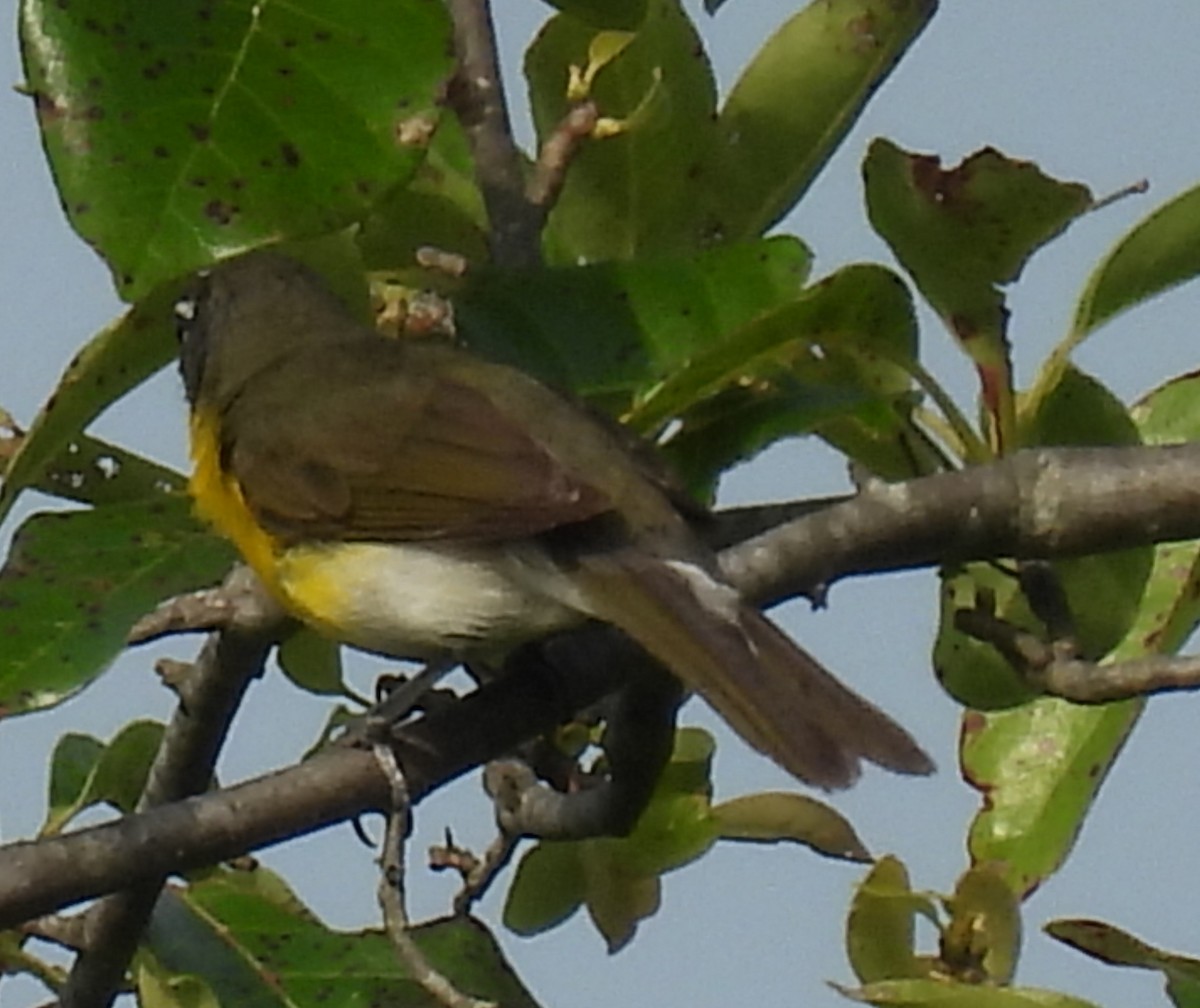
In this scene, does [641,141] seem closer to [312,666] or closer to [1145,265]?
[1145,265]

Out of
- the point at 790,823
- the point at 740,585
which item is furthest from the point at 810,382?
the point at 790,823

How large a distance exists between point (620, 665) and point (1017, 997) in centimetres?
58

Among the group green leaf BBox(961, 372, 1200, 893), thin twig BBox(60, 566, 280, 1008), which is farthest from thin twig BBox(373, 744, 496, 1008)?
green leaf BBox(961, 372, 1200, 893)

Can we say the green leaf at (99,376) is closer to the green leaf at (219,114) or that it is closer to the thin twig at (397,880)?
the green leaf at (219,114)

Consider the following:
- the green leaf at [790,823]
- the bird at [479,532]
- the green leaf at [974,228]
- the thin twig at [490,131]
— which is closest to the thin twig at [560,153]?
the thin twig at [490,131]

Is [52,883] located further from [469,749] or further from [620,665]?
[620,665]

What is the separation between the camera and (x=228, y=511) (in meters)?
2.20

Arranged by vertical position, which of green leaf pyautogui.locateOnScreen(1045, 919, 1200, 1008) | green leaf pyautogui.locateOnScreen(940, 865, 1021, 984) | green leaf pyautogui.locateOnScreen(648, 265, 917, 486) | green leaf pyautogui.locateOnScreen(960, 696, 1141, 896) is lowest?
green leaf pyautogui.locateOnScreen(1045, 919, 1200, 1008)

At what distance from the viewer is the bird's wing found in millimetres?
2023

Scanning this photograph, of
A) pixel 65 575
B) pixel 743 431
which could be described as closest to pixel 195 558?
pixel 65 575

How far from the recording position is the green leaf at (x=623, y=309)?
1.58 m

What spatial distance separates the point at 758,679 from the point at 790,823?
146 millimetres

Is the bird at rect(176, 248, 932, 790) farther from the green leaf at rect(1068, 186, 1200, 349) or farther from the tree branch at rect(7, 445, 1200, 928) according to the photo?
the green leaf at rect(1068, 186, 1200, 349)

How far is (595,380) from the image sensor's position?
5.33 feet
